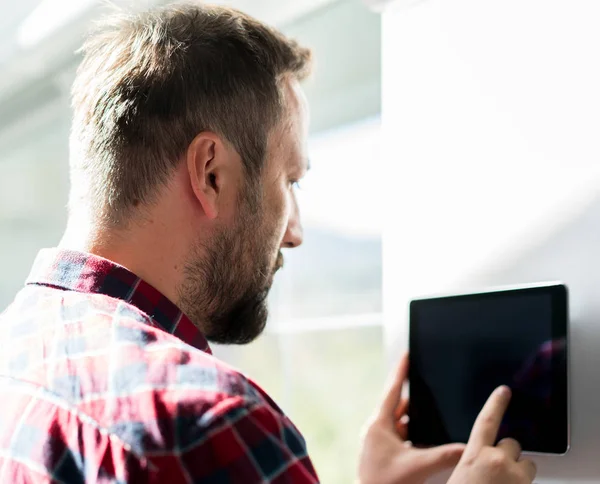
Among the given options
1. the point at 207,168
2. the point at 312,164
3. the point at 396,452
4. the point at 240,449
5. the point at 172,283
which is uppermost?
the point at 312,164

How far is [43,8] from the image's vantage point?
2.37 m

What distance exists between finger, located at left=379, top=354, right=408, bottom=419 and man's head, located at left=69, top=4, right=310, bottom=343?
210mm

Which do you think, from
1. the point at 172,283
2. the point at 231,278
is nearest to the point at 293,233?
the point at 231,278

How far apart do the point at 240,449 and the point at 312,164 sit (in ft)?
11.2

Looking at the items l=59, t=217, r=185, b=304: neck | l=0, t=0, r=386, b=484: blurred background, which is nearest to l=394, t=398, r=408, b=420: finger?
l=59, t=217, r=185, b=304: neck

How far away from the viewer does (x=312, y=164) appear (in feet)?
12.7

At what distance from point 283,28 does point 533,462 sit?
84.2 inches

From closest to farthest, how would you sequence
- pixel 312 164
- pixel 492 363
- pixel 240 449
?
pixel 240 449 < pixel 492 363 < pixel 312 164

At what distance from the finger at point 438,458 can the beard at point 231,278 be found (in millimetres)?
276

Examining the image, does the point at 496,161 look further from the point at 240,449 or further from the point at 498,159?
the point at 240,449

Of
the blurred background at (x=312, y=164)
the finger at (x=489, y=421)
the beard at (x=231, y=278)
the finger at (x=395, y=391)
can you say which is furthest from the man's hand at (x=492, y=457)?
the blurred background at (x=312, y=164)

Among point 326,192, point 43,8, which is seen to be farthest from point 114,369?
point 326,192

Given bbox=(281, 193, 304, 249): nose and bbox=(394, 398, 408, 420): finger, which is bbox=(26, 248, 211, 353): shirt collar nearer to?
bbox=(281, 193, 304, 249): nose

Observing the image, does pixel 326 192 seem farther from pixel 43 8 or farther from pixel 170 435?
pixel 170 435
